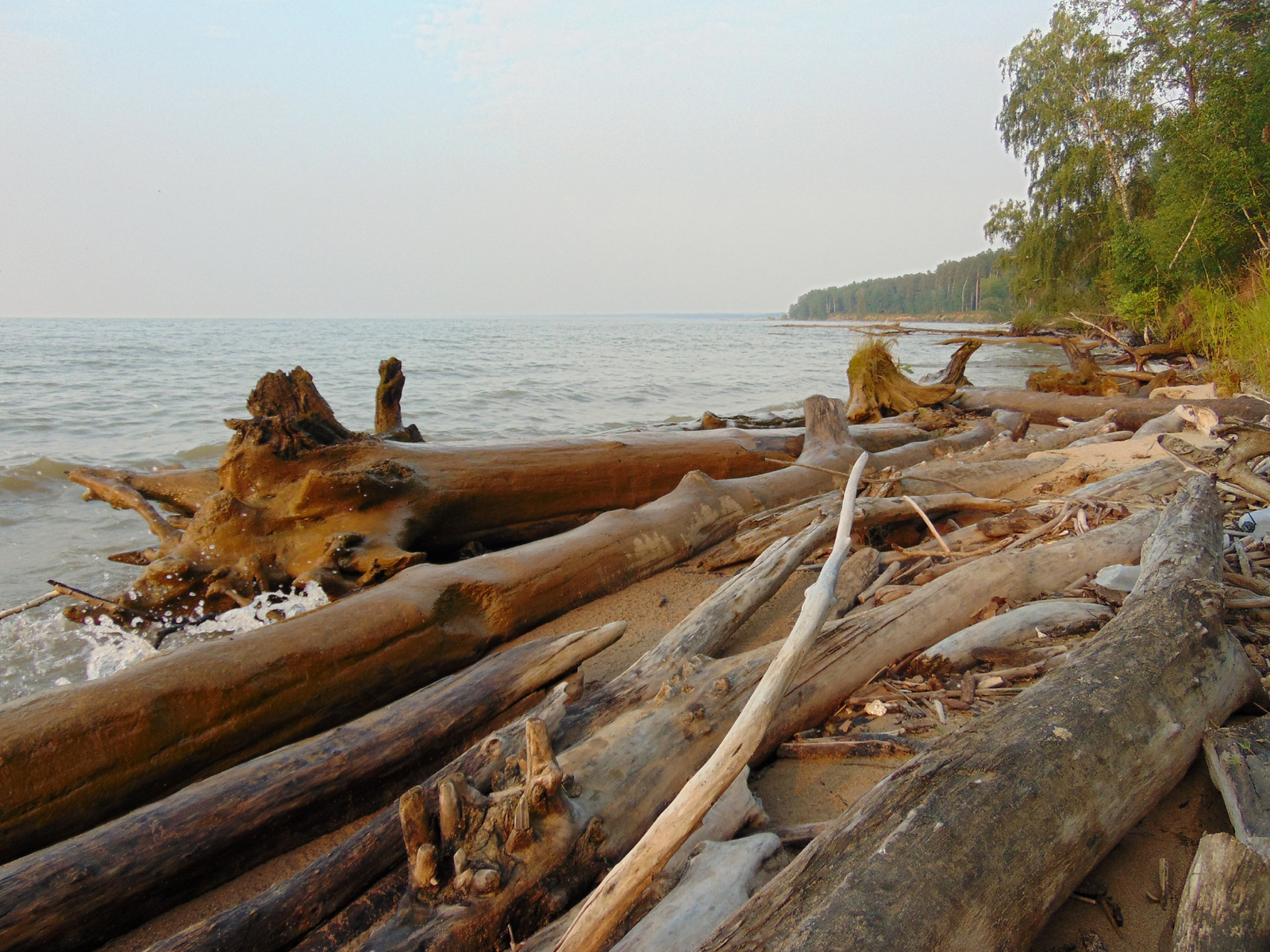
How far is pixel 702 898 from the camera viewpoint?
5.16 feet

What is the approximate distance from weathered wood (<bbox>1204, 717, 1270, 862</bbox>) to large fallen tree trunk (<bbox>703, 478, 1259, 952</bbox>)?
5 centimetres

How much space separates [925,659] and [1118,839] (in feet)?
3.31

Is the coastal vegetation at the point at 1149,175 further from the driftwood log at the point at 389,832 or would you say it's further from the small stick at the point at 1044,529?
the driftwood log at the point at 389,832

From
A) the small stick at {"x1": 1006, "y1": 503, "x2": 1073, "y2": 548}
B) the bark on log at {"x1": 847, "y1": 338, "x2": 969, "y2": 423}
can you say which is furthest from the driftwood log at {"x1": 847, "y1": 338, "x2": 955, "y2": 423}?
the small stick at {"x1": 1006, "y1": 503, "x2": 1073, "y2": 548}

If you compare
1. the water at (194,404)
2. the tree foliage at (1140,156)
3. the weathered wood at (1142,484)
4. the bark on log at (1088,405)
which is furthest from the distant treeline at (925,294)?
the weathered wood at (1142,484)

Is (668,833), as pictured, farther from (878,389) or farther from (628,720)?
(878,389)

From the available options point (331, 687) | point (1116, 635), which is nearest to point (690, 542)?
point (331, 687)

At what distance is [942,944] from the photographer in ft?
4.00

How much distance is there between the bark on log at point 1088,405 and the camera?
693 cm

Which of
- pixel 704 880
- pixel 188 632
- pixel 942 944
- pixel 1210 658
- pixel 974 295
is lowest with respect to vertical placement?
pixel 188 632

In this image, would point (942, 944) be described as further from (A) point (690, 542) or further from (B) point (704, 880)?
(A) point (690, 542)

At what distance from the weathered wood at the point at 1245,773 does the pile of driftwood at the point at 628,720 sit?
1 centimetres

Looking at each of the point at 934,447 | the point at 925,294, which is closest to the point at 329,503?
the point at 934,447

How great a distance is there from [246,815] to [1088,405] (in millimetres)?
10221
